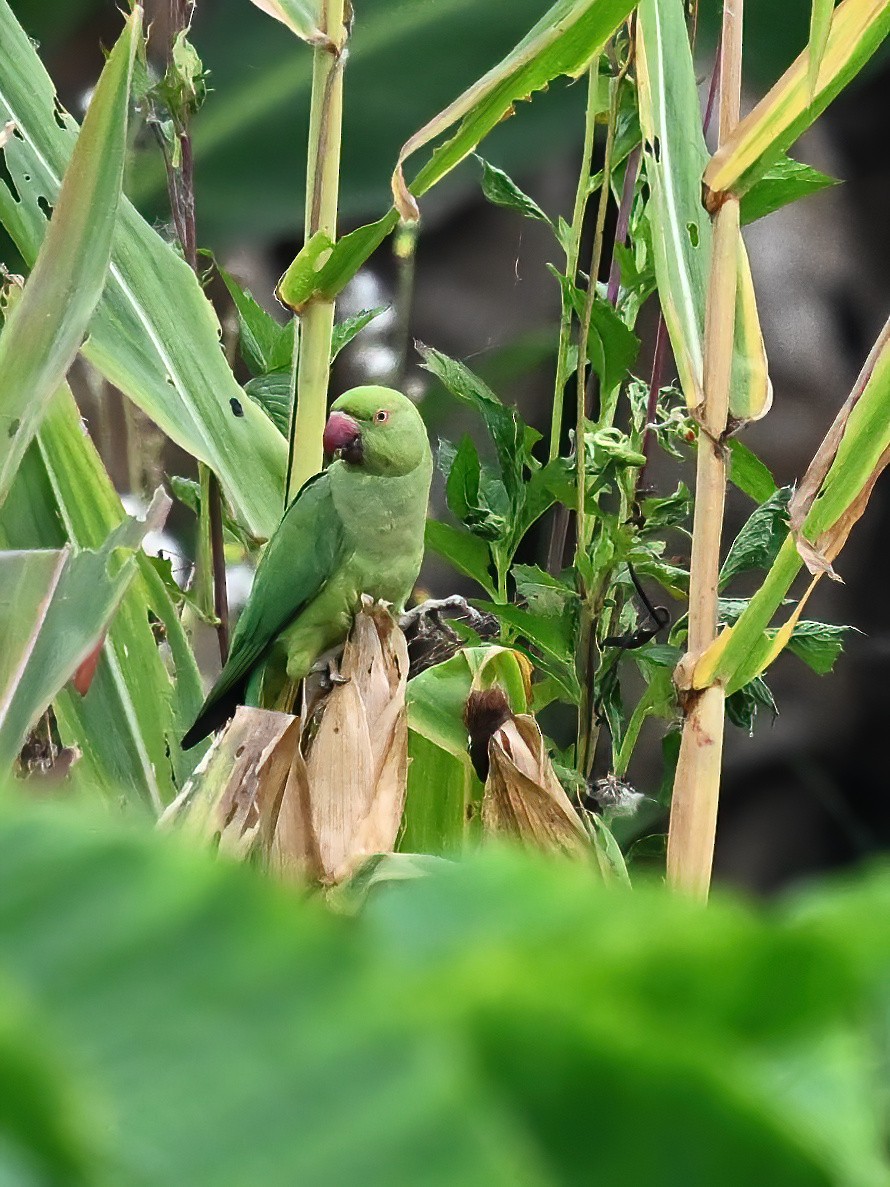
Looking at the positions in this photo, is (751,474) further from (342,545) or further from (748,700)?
(342,545)

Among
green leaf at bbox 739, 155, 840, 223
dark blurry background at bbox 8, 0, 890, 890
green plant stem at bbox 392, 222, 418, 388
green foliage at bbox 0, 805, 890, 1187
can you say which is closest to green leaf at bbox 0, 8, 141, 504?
green leaf at bbox 739, 155, 840, 223

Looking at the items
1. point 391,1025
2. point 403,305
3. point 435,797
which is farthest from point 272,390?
point 403,305

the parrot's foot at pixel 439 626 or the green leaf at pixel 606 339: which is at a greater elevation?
the green leaf at pixel 606 339

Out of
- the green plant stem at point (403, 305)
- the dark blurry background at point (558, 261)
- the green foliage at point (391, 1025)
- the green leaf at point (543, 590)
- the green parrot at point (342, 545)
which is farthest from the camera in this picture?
the green plant stem at point (403, 305)

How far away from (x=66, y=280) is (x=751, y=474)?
13.4 inches

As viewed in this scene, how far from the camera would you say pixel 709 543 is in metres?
0.47

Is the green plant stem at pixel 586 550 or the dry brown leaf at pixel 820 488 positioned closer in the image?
the dry brown leaf at pixel 820 488

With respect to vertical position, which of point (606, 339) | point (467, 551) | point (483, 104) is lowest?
point (467, 551)

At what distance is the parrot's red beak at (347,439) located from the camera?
78 centimetres

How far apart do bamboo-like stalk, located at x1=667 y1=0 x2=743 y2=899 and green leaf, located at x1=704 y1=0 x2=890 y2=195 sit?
16 millimetres

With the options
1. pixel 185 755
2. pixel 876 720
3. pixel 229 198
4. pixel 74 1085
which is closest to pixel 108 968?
pixel 74 1085

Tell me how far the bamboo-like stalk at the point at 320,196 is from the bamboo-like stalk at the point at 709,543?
0.57ft

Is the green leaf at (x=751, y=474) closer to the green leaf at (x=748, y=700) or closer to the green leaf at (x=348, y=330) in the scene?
the green leaf at (x=748, y=700)

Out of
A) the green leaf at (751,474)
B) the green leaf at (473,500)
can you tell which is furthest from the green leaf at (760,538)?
the green leaf at (473,500)
